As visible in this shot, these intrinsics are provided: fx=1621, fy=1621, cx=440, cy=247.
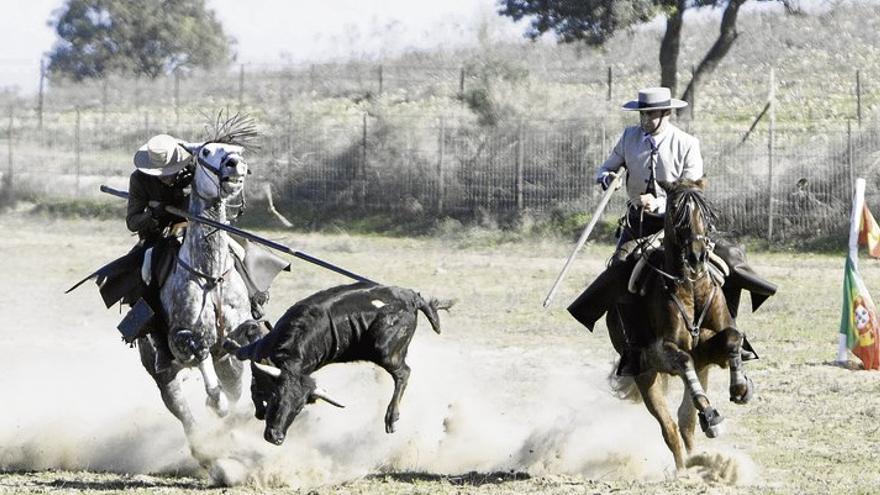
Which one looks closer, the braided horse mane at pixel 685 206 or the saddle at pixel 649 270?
the braided horse mane at pixel 685 206

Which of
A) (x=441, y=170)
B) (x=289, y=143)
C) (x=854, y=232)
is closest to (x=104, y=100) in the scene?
(x=289, y=143)

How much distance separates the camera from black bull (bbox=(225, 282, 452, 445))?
29.9 feet

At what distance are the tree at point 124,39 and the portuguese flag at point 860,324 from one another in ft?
145

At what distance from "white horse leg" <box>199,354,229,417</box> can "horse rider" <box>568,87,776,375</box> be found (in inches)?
95.4

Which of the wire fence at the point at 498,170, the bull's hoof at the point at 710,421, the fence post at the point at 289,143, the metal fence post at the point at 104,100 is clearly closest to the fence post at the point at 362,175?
the wire fence at the point at 498,170

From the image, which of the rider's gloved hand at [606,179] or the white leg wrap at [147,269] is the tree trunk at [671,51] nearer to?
the rider's gloved hand at [606,179]

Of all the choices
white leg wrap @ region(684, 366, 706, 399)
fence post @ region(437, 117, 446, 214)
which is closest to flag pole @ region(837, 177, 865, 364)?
white leg wrap @ region(684, 366, 706, 399)

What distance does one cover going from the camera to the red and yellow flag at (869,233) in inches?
557

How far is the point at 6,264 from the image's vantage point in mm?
24672

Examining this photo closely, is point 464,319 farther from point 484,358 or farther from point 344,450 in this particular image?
point 344,450

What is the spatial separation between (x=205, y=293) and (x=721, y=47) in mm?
24636

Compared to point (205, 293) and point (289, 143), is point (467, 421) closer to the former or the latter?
point (205, 293)

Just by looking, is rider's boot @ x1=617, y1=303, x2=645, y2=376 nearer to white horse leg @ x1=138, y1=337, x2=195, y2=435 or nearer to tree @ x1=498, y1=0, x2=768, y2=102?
white horse leg @ x1=138, y1=337, x2=195, y2=435

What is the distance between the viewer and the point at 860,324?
14.3 m
